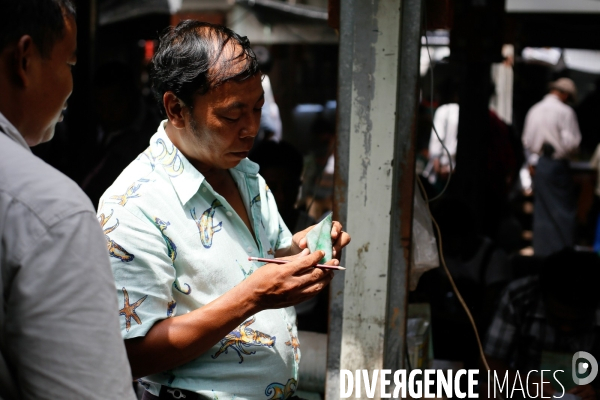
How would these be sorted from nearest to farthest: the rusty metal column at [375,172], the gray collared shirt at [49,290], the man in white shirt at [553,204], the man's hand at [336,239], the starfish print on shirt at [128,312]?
the gray collared shirt at [49,290], the starfish print on shirt at [128,312], the man's hand at [336,239], the rusty metal column at [375,172], the man in white shirt at [553,204]

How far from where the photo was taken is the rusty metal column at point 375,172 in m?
2.26

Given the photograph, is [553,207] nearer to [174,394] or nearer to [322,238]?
[322,238]

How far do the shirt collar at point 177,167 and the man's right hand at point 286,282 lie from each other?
0.93 feet

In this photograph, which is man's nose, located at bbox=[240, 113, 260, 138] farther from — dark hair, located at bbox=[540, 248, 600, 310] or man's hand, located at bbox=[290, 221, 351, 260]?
dark hair, located at bbox=[540, 248, 600, 310]

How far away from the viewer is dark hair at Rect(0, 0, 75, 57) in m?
1.12

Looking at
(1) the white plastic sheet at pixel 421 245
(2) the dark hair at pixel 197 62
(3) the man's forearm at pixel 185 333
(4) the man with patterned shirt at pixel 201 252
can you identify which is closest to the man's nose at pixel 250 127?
(4) the man with patterned shirt at pixel 201 252

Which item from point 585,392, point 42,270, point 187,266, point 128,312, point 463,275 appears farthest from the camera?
point 463,275


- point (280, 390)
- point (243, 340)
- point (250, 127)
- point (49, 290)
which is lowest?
point (280, 390)

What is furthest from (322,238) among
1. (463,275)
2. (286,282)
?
(463,275)

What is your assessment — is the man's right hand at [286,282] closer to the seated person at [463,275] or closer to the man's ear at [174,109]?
the man's ear at [174,109]

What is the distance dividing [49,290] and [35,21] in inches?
17.9

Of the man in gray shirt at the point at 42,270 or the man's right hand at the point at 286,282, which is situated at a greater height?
the man in gray shirt at the point at 42,270

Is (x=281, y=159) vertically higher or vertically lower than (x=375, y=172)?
lower

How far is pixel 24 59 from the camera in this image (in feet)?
3.73
